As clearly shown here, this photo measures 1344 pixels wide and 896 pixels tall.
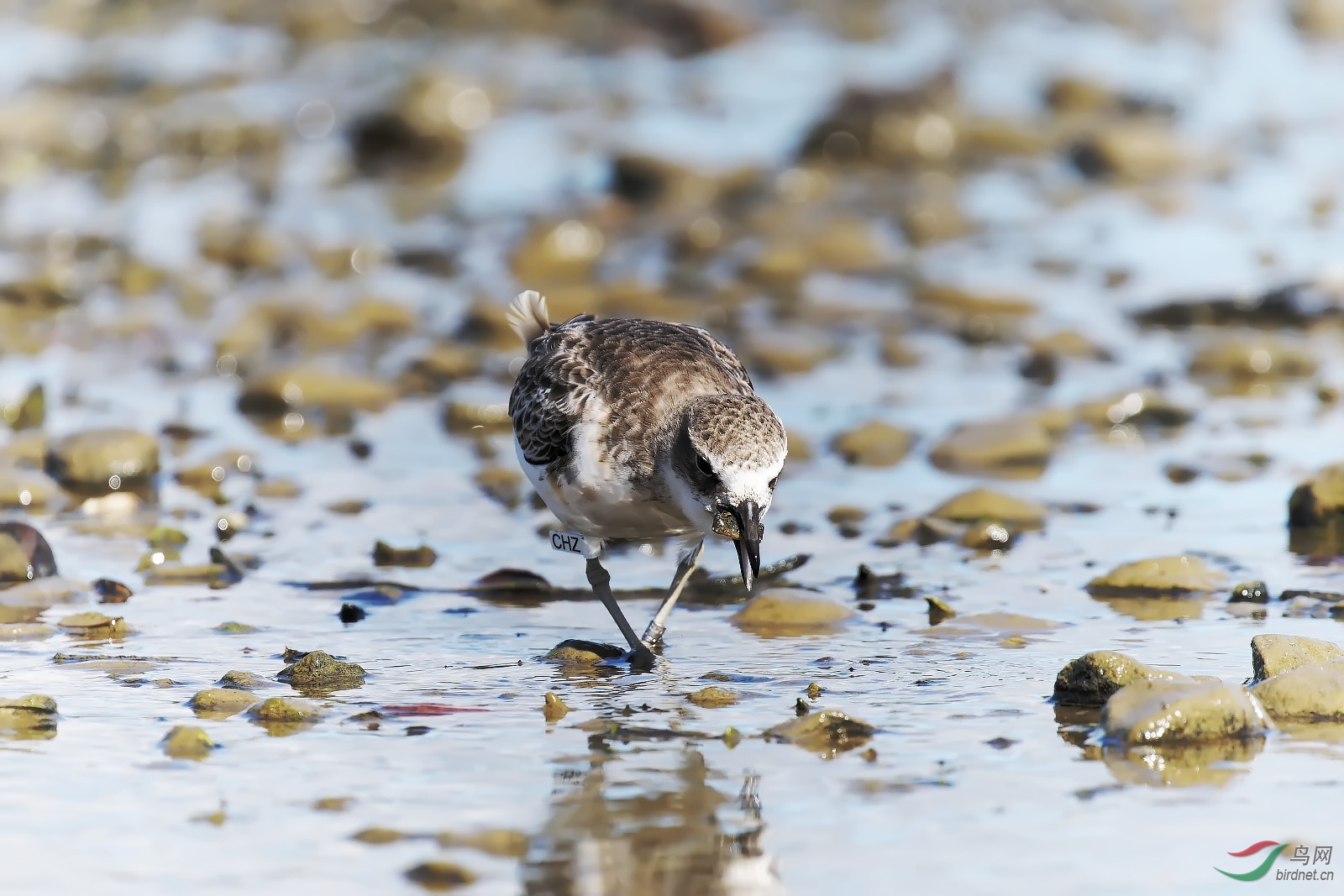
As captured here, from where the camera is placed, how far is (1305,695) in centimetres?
555

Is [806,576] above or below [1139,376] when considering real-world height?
below

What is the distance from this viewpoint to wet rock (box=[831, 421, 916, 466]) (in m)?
10.2

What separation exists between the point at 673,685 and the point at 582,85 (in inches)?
689

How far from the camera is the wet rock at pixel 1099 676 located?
5.79 m

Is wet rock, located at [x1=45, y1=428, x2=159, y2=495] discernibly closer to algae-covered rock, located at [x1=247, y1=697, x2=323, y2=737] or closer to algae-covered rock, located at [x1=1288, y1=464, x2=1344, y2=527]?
algae-covered rock, located at [x1=247, y1=697, x2=323, y2=737]

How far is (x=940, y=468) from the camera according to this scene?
9969 millimetres

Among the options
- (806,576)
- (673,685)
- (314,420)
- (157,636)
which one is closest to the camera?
(673,685)

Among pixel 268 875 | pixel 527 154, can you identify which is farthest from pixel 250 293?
pixel 268 875

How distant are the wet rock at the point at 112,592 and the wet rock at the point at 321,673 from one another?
1.48 metres

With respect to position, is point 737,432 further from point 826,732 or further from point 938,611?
point 938,611

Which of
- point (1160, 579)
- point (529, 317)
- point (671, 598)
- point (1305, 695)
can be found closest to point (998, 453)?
point (1160, 579)

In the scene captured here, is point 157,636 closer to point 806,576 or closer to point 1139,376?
point 806,576

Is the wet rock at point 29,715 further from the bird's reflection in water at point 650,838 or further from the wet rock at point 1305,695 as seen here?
the wet rock at point 1305,695

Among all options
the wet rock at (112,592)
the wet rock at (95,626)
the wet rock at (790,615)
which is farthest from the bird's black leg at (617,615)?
the wet rock at (112,592)
